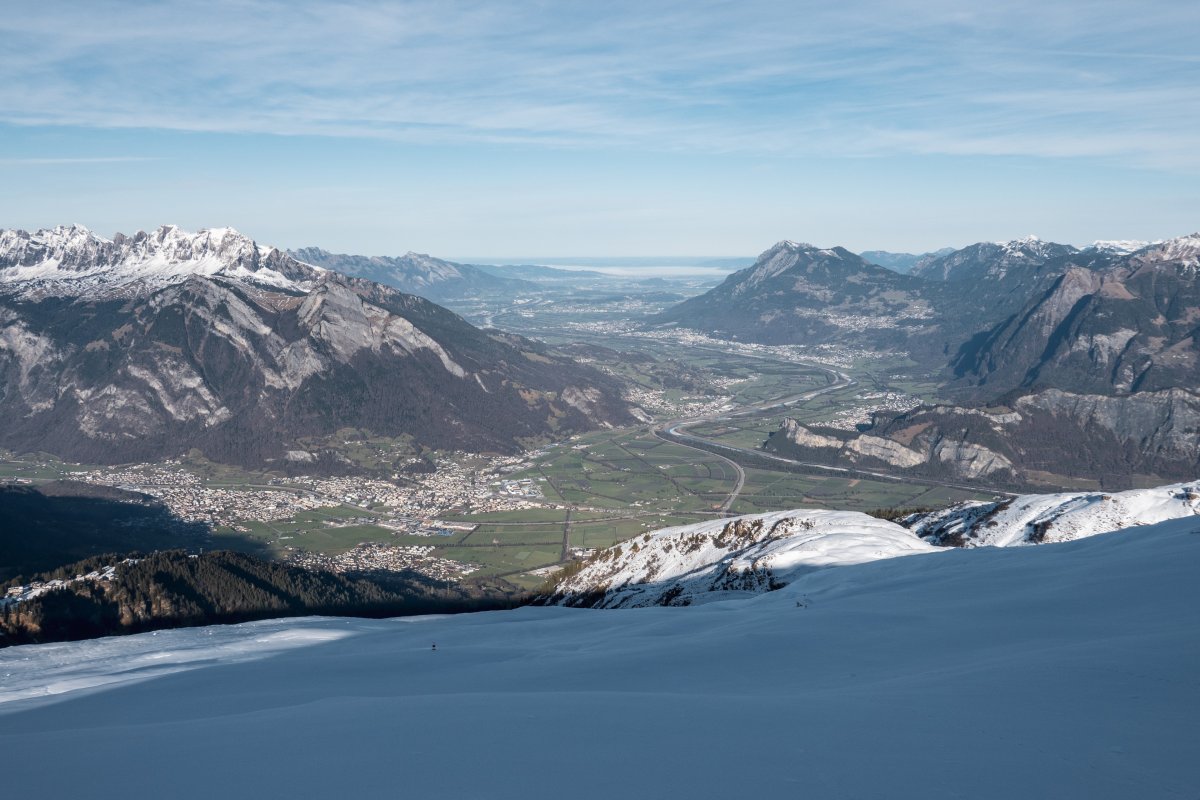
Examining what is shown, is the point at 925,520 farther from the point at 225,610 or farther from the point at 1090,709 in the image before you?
the point at 225,610

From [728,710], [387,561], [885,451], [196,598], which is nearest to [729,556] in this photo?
[728,710]

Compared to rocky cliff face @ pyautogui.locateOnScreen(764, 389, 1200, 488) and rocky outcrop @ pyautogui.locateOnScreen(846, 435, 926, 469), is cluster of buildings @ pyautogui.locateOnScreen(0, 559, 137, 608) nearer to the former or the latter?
rocky cliff face @ pyautogui.locateOnScreen(764, 389, 1200, 488)

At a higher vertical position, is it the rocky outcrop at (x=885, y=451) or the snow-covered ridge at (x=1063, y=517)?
the snow-covered ridge at (x=1063, y=517)

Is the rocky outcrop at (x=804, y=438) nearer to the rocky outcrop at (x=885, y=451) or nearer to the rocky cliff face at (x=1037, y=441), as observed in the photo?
the rocky cliff face at (x=1037, y=441)

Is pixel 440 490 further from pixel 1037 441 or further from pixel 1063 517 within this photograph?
pixel 1037 441

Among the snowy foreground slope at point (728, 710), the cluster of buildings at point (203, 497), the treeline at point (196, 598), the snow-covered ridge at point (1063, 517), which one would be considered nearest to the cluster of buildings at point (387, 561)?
the treeline at point (196, 598)

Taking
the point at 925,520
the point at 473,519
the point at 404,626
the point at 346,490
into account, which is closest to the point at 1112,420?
the point at 925,520
